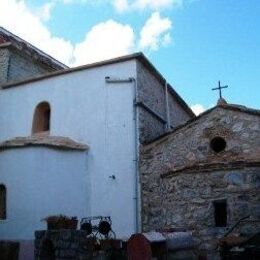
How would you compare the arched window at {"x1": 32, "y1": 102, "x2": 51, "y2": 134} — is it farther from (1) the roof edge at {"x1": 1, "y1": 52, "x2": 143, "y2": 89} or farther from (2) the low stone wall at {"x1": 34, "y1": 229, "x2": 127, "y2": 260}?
(2) the low stone wall at {"x1": 34, "y1": 229, "x2": 127, "y2": 260}

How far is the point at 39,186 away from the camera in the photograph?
13.6m

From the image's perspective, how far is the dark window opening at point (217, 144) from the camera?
484 inches

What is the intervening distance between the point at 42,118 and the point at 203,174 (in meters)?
7.78

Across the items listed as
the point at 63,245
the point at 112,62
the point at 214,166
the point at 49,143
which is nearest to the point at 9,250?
the point at 63,245

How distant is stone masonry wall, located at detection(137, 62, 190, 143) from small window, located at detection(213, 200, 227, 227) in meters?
3.70

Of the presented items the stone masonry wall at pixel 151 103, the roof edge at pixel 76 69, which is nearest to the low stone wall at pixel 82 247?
the stone masonry wall at pixel 151 103

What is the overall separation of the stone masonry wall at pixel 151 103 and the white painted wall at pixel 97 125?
0.39 metres

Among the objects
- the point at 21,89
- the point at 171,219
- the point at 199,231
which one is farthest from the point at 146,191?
the point at 21,89

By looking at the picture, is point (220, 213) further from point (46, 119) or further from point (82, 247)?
point (46, 119)

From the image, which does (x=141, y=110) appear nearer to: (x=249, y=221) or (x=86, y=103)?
(x=86, y=103)

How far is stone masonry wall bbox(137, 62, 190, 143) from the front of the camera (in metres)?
14.5

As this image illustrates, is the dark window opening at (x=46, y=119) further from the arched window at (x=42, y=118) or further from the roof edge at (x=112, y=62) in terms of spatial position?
the roof edge at (x=112, y=62)

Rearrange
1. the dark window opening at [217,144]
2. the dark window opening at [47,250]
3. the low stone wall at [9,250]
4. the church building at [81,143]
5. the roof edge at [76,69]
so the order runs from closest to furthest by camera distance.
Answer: the dark window opening at [47,250]
the dark window opening at [217,144]
the low stone wall at [9,250]
the church building at [81,143]
the roof edge at [76,69]

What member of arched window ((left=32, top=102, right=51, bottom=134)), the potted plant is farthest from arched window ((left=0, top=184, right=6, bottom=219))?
the potted plant
